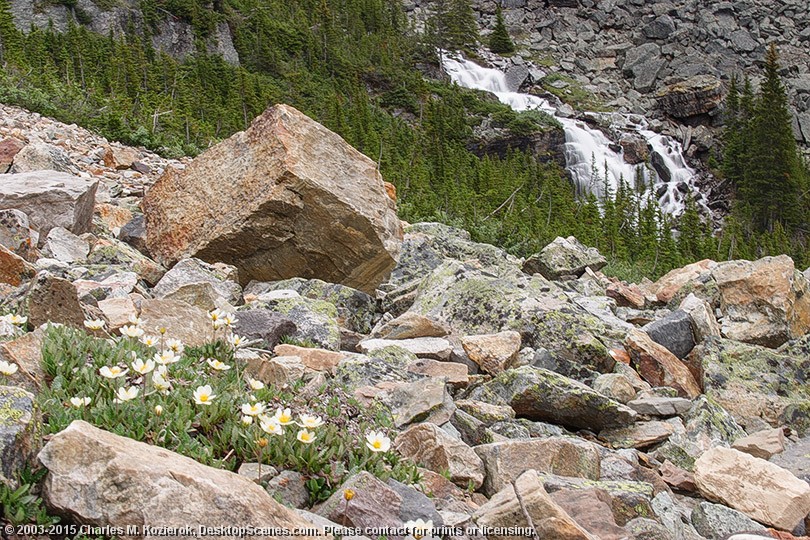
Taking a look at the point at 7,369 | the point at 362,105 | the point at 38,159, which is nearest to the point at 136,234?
the point at 38,159

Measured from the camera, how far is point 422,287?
8.66 metres

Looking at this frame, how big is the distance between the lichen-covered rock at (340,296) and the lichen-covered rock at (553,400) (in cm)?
265

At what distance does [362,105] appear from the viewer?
52188 millimetres

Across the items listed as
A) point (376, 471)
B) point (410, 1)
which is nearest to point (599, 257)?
point (376, 471)

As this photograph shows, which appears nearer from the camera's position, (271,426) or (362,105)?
(271,426)

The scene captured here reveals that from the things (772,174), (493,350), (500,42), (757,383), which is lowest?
(772,174)

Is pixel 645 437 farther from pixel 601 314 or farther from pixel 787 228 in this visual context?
pixel 787 228

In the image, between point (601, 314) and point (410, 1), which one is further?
point (410, 1)

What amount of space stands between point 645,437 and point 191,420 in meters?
3.49

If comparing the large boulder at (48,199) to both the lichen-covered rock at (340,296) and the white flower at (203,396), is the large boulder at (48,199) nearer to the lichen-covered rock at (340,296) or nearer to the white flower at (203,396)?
the lichen-covered rock at (340,296)

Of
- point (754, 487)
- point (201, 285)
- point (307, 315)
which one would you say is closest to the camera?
point (754, 487)

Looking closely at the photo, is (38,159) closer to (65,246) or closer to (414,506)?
(65,246)

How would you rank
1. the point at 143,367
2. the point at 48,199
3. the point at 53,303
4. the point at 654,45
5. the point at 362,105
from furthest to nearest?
the point at 654,45 → the point at 362,105 → the point at 48,199 → the point at 53,303 → the point at 143,367

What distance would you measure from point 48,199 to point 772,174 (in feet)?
209
